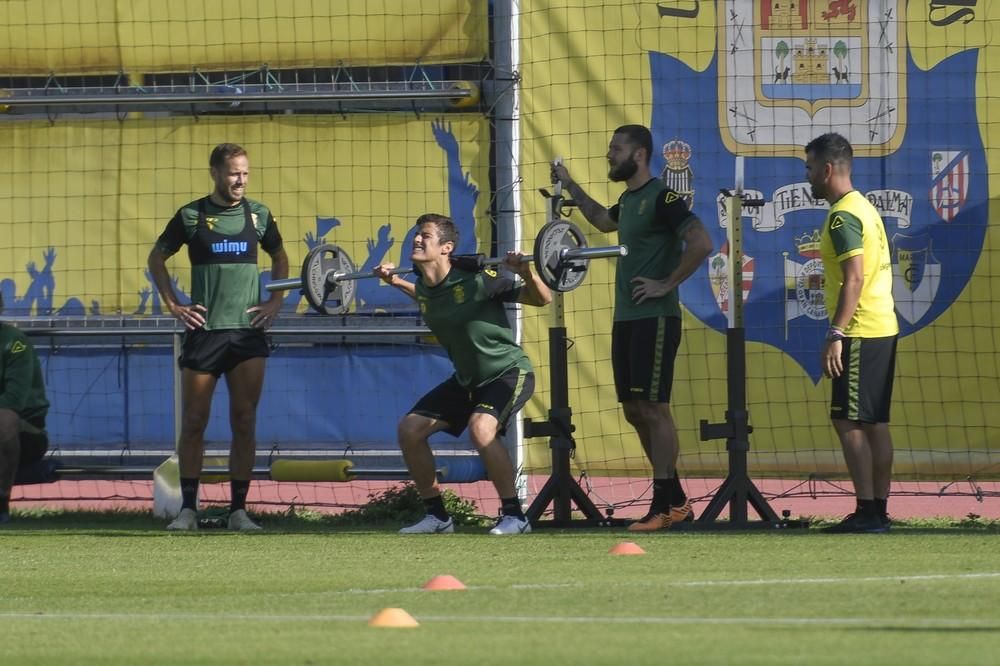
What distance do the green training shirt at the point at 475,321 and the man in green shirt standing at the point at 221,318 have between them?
107 centimetres

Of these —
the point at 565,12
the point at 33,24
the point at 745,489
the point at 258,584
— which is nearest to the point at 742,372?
the point at 745,489

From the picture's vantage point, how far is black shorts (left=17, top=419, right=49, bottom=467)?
33.2 feet

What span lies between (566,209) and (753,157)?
3.58 feet

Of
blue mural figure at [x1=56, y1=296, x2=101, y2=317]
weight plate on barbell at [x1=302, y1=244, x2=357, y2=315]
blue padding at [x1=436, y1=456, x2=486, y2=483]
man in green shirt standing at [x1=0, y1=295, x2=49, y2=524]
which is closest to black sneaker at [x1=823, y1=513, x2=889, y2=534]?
blue padding at [x1=436, y1=456, x2=486, y2=483]

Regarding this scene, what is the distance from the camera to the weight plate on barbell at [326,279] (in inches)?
368

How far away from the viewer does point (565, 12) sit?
10.1 m

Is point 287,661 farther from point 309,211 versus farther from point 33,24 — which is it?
point 33,24

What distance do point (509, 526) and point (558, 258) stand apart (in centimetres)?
133

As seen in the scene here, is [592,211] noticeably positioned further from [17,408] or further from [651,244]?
[17,408]

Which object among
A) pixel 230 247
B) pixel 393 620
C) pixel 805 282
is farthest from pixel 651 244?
pixel 393 620

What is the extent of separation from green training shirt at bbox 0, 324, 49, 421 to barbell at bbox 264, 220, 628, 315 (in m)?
1.69

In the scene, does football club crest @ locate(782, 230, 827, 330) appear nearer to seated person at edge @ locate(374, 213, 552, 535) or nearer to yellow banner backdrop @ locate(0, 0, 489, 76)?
seated person at edge @ locate(374, 213, 552, 535)

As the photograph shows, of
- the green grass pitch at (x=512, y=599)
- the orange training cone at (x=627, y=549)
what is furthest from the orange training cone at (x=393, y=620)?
the orange training cone at (x=627, y=549)

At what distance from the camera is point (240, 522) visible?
30.2 feet
